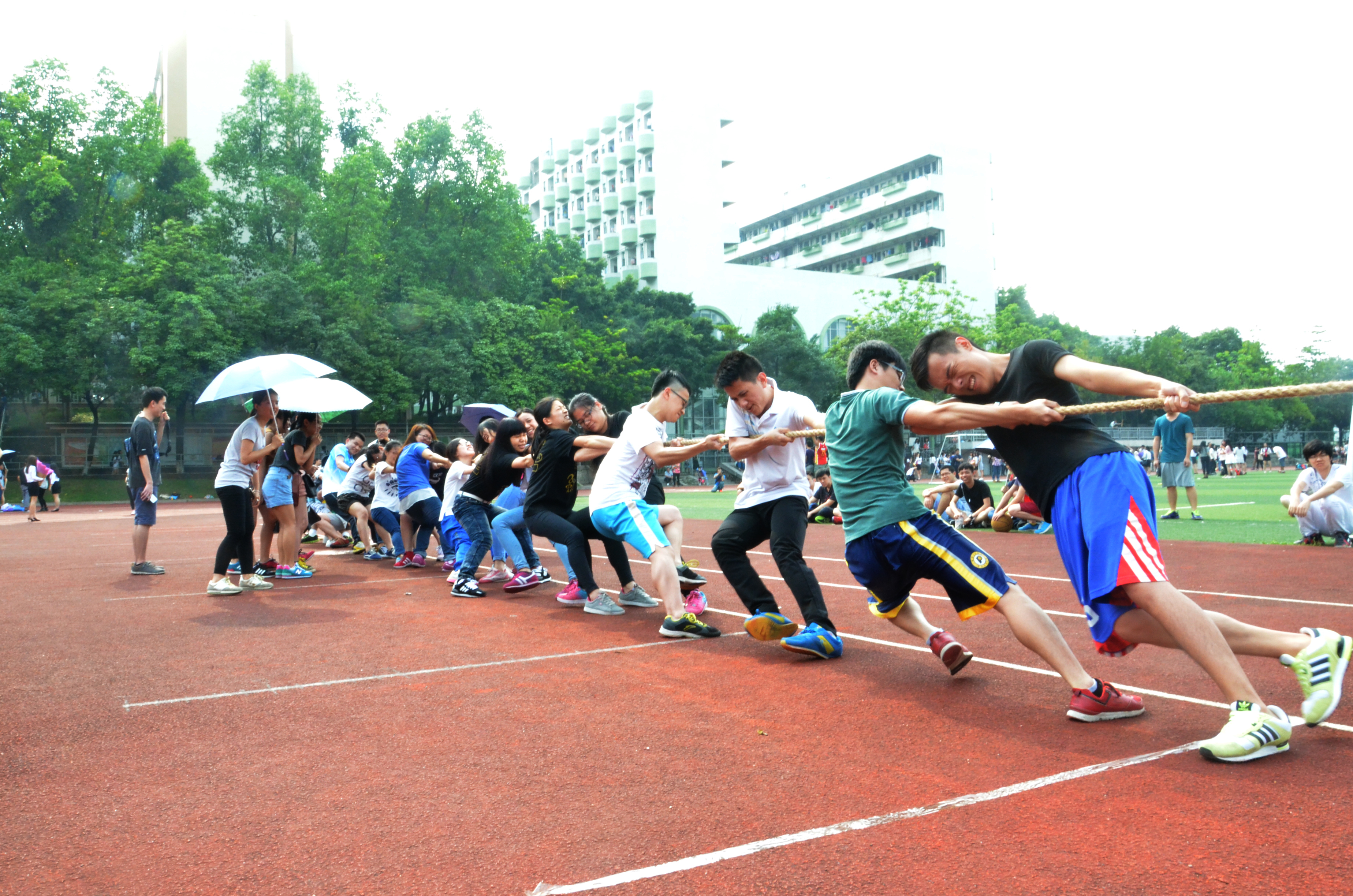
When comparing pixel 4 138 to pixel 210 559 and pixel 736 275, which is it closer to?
pixel 210 559

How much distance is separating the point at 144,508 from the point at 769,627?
309 inches

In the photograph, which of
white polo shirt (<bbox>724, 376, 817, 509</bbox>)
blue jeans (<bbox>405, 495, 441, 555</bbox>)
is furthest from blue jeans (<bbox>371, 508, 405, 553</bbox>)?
white polo shirt (<bbox>724, 376, 817, 509</bbox>)

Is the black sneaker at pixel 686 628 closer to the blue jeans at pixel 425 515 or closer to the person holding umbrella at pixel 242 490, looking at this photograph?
the person holding umbrella at pixel 242 490

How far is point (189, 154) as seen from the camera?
4316 centimetres

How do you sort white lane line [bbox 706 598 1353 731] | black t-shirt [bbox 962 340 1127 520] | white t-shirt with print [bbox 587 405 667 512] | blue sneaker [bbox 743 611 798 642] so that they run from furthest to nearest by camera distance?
white t-shirt with print [bbox 587 405 667 512] < blue sneaker [bbox 743 611 798 642] < white lane line [bbox 706 598 1353 731] < black t-shirt [bbox 962 340 1127 520]

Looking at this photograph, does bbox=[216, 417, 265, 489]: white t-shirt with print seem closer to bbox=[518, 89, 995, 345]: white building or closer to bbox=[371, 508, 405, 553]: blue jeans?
bbox=[371, 508, 405, 553]: blue jeans

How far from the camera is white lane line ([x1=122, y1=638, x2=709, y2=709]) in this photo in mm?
5227

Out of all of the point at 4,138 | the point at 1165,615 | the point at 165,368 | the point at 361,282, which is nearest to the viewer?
the point at 1165,615

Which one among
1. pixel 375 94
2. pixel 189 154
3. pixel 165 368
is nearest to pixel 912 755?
pixel 165 368

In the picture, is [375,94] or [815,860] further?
[375,94]

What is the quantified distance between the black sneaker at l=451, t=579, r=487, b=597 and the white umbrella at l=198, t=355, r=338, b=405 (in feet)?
8.11

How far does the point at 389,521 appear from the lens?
12.0m

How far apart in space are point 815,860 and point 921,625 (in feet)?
8.14

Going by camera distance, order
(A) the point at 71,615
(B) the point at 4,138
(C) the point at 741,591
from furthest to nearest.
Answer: (B) the point at 4,138 < (A) the point at 71,615 < (C) the point at 741,591
